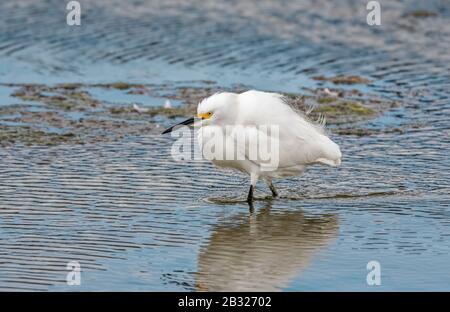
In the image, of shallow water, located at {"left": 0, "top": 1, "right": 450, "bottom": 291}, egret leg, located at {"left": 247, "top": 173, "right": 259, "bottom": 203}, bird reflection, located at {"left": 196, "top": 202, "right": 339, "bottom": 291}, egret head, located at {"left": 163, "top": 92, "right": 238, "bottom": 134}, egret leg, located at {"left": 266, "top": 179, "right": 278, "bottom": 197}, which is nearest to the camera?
bird reflection, located at {"left": 196, "top": 202, "right": 339, "bottom": 291}

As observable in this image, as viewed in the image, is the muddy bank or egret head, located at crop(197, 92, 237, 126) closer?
egret head, located at crop(197, 92, 237, 126)

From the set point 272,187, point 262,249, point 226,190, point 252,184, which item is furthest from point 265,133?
point 262,249

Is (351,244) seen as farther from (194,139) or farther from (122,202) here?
(194,139)

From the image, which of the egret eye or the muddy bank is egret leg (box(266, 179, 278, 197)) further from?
the muddy bank

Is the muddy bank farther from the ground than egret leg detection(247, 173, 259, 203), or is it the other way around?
the muddy bank

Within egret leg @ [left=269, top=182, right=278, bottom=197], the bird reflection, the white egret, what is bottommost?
the bird reflection

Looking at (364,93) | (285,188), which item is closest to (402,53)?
(364,93)

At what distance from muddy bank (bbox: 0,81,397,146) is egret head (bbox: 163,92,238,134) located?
1.95 metres

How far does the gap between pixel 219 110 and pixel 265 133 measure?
54 centimetres

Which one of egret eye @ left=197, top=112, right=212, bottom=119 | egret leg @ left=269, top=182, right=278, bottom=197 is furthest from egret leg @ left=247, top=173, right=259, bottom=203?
egret eye @ left=197, top=112, right=212, bottom=119

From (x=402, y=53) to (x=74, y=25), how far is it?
4.94 meters

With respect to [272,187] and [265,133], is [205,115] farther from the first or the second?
[272,187]

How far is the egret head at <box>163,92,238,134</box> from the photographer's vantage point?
9109 mm

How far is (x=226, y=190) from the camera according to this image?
9.99 metres
